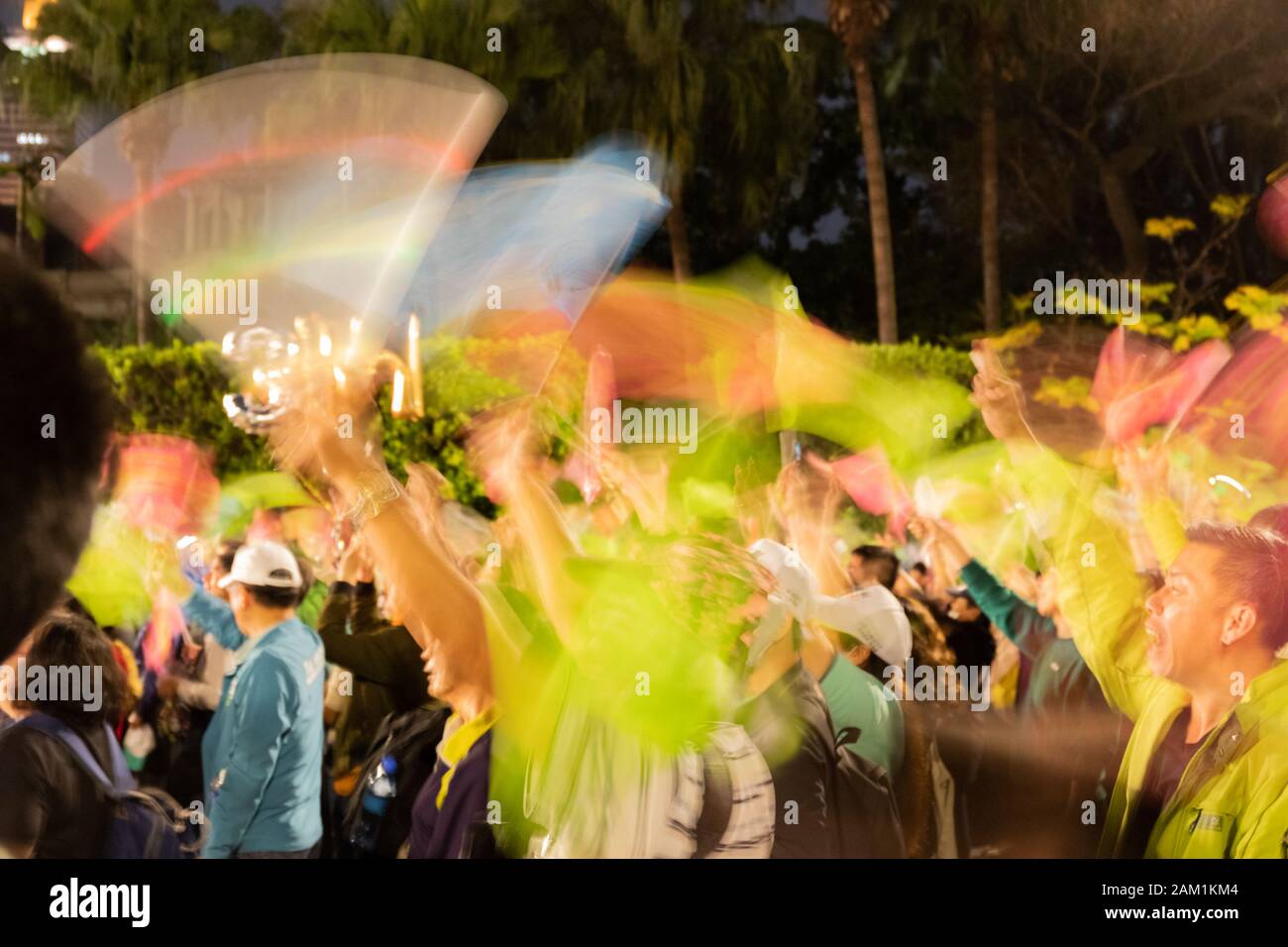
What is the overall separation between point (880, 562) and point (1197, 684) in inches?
47.0

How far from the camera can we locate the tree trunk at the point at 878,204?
8.36 meters

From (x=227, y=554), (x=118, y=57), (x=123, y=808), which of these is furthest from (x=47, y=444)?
(x=118, y=57)

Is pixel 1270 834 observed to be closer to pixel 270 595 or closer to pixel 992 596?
pixel 992 596

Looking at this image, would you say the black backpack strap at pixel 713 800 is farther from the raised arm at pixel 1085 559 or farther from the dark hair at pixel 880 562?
the raised arm at pixel 1085 559

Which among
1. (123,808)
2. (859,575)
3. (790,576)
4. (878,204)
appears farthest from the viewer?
(878,204)

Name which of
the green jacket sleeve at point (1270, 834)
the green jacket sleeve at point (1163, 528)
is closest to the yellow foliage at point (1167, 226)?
the green jacket sleeve at point (1163, 528)

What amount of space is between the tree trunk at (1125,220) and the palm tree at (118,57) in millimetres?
5251

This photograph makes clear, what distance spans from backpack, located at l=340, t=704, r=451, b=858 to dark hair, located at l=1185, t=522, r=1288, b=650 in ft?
9.12

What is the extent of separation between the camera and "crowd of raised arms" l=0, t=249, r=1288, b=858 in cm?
482

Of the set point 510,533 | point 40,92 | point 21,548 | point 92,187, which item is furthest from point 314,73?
point 21,548

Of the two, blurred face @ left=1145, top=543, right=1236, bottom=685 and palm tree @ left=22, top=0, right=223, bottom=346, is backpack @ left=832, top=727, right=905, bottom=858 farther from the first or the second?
palm tree @ left=22, top=0, right=223, bottom=346

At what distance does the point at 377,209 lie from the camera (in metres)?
5.66

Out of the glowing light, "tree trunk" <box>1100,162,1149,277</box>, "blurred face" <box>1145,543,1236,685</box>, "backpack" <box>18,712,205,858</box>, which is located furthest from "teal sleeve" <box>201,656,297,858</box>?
"tree trunk" <box>1100,162,1149,277</box>

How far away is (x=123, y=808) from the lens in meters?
4.61
